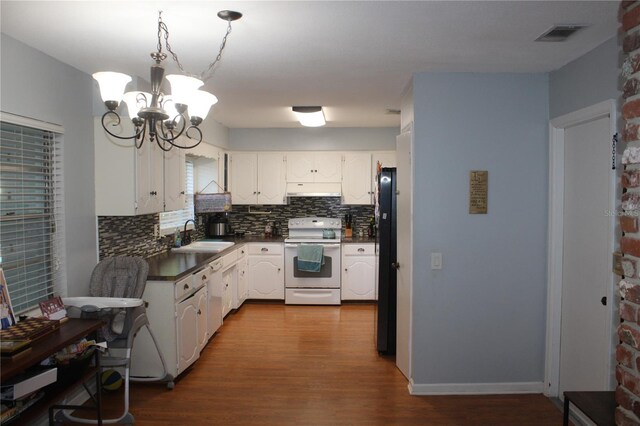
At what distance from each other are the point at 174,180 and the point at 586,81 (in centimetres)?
334

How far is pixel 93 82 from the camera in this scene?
3.36 meters

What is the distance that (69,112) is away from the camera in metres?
3.07

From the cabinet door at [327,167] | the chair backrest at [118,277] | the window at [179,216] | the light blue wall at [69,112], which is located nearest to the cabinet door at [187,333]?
the chair backrest at [118,277]

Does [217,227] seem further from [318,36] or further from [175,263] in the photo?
[318,36]

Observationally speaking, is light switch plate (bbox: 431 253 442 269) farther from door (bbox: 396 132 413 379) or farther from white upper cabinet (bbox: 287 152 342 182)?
white upper cabinet (bbox: 287 152 342 182)

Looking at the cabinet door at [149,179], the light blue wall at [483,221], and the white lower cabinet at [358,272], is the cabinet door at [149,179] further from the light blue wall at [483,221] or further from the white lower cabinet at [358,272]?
the white lower cabinet at [358,272]

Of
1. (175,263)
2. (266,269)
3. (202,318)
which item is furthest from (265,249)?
(175,263)

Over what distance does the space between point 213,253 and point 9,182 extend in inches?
82.1

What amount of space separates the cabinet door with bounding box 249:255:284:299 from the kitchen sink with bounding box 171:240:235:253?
71 cm

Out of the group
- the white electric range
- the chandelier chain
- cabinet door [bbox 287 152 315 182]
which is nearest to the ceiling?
the chandelier chain

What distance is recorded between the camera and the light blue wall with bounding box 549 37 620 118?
8.23 ft

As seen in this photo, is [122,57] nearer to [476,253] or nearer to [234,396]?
[234,396]

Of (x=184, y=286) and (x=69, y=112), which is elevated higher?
(x=69, y=112)

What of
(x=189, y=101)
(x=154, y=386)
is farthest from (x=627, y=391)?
(x=154, y=386)
